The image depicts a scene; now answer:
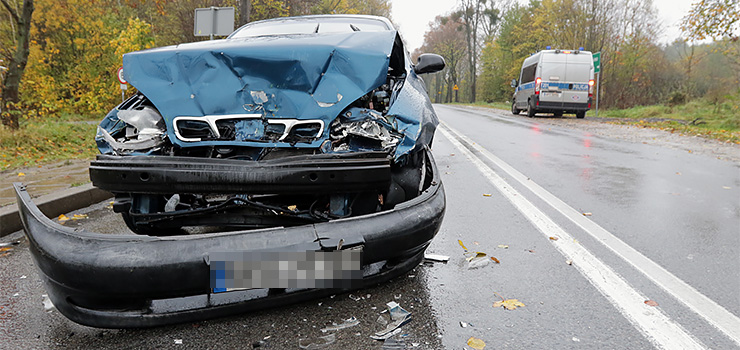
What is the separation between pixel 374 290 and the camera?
2.67 m

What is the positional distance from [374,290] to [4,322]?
6.19ft

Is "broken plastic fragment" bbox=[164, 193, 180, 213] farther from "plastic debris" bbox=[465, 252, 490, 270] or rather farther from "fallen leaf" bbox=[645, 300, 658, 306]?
"fallen leaf" bbox=[645, 300, 658, 306]

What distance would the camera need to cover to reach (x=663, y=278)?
284 centimetres

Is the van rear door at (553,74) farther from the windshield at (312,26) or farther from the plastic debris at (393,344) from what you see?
the plastic debris at (393,344)

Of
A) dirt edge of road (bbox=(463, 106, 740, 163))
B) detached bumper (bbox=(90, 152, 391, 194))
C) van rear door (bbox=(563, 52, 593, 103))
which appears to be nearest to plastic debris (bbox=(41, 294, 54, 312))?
detached bumper (bbox=(90, 152, 391, 194))

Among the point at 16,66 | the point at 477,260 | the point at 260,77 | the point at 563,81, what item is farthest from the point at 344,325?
the point at 563,81

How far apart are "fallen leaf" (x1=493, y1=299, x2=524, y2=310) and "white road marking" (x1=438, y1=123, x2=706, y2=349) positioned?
0.50m

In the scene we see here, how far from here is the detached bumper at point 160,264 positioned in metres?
1.92

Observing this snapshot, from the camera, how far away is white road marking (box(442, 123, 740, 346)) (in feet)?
7.52

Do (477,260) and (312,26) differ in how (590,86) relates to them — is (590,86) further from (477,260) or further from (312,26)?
(477,260)

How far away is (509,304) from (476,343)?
500mm

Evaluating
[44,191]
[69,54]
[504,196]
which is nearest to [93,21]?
[69,54]

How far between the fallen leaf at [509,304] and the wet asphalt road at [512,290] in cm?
4

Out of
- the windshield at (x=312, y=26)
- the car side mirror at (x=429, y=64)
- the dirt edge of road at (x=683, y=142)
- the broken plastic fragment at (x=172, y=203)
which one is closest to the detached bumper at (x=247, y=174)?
the broken plastic fragment at (x=172, y=203)
